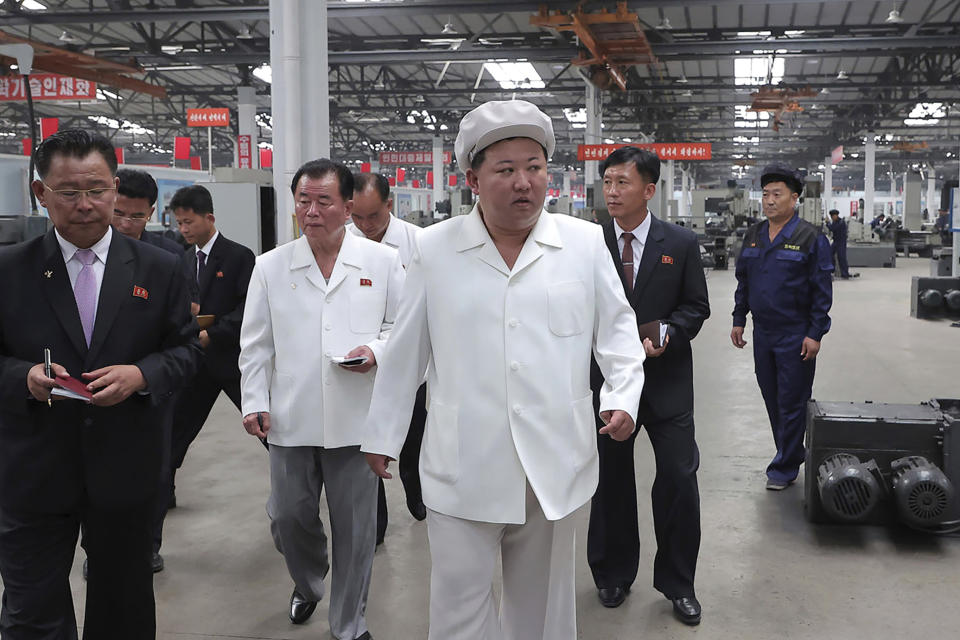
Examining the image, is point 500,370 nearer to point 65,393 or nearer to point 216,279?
point 65,393

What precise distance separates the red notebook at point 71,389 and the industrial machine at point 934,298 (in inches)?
471

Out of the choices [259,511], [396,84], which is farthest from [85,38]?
[259,511]

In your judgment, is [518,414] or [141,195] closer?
[518,414]

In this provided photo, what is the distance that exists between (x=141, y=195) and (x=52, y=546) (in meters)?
1.76

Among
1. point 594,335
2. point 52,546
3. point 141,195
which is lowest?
point 52,546

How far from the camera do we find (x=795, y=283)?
4418 millimetres

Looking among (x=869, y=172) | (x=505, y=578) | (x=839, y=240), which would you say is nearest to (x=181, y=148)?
(x=839, y=240)

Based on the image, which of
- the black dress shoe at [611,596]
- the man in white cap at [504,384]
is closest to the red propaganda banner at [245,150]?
the black dress shoe at [611,596]

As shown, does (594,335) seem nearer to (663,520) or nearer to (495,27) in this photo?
(663,520)

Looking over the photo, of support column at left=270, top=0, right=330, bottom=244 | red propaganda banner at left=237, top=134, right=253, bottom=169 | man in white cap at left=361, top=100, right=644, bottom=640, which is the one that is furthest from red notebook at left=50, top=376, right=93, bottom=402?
red propaganda banner at left=237, top=134, right=253, bottom=169

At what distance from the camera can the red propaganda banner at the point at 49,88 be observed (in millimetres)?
12773

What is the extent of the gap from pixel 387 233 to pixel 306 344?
58.2 inches

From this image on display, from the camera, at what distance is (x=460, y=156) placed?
2.05 metres

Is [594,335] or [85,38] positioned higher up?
[85,38]
